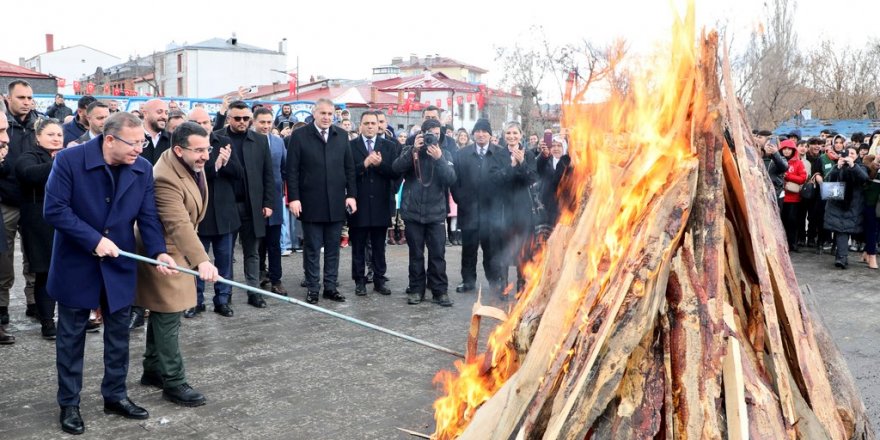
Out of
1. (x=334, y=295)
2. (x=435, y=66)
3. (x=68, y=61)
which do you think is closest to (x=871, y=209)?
(x=334, y=295)

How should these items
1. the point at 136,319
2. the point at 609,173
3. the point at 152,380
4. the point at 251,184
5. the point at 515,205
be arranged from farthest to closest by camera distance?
the point at 515,205 < the point at 251,184 < the point at 136,319 < the point at 152,380 < the point at 609,173

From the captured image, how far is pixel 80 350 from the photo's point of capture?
498cm

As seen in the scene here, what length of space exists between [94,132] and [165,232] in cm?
278

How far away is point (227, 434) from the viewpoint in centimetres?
485

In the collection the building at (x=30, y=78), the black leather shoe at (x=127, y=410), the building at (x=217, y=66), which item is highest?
the building at (x=217, y=66)

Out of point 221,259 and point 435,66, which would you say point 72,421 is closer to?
point 221,259

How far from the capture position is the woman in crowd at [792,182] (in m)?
12.8

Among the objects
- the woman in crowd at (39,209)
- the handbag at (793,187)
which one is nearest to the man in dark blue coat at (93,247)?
the woman in crowd at (39,209)

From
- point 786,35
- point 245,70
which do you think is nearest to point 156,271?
point 786,35

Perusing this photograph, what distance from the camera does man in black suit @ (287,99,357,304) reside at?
8734mm

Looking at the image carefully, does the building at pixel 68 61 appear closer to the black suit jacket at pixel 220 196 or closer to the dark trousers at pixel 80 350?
the black suit jacket at pixel 220 196

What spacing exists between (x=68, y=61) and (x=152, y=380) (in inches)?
2774

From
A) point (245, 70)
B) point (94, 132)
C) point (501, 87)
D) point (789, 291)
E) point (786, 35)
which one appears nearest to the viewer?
point (789, 291)

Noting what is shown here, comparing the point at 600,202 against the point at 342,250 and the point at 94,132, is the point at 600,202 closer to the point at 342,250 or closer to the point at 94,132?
the point at 94,132
